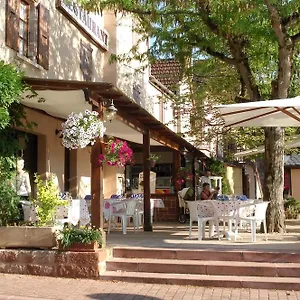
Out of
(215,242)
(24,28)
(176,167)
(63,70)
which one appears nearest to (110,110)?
(215,242)

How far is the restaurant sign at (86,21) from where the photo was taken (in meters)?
13.4

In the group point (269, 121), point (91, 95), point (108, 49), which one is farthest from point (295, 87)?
point (91, 95)

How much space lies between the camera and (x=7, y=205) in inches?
356

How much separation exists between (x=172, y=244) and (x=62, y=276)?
2236 millimetres

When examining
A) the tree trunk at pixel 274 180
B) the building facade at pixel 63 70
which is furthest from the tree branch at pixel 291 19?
the building facade at pixel 63 70

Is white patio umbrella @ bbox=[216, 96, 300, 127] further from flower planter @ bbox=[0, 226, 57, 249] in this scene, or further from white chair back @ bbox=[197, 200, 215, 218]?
flower planter @ bbox=[0, 226, 57, 249]

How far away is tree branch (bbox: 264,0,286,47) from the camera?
31.9 ft

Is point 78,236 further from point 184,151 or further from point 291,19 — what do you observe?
point 184,151

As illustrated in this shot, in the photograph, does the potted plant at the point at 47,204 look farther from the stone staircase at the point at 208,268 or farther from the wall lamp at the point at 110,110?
the wall lamp at the point at 110,110

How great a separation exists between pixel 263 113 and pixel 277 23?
199cm

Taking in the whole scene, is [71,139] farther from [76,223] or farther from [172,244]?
[172,244]

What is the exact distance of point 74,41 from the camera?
14.4 meters

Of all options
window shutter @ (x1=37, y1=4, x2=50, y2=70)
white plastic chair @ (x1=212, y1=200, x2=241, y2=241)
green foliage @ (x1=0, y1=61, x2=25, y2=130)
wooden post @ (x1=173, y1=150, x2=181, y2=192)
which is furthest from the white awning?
wooden post @ (x1=173, y1=150, x2=181, y2=192)

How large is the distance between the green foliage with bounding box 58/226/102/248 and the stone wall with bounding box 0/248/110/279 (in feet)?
0.58
